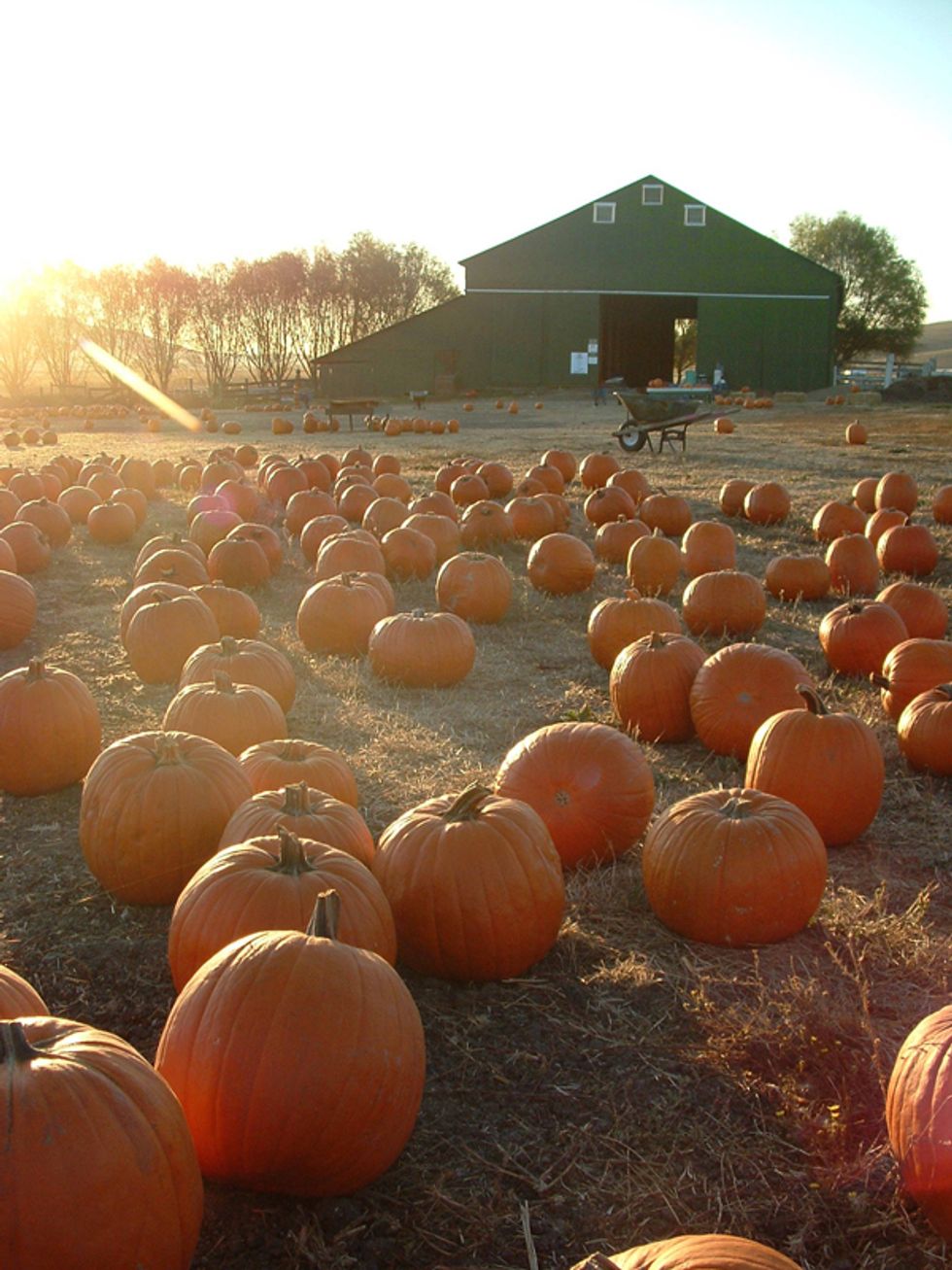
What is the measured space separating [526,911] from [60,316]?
4591cm

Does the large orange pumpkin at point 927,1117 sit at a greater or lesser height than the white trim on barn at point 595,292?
lesser

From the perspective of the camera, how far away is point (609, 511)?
10.5 meters

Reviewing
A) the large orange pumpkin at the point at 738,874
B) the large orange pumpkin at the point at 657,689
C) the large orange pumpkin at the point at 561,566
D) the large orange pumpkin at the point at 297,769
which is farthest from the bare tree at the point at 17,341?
the large orange pumpkin at the point at 738,874

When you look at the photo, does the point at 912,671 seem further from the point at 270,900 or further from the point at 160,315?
the point at 160,315

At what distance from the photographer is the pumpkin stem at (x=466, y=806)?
318 cm

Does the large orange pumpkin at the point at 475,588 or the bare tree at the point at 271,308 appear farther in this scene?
the bare tree at the point at 271,308

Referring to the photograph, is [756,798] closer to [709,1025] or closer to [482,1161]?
[709,1025]

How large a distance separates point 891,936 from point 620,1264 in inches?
76.6

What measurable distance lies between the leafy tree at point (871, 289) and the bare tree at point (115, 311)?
37380mm

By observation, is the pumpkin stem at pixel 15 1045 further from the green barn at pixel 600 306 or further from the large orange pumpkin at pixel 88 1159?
the green barn at pixel 600 306

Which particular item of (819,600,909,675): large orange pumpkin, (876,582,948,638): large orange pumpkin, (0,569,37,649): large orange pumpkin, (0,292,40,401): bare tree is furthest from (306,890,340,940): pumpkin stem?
(0,292,40,401): bare tree

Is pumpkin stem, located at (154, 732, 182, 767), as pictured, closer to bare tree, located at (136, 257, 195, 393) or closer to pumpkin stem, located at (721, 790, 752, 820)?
pumpkin stem, located at (721, 790, 752, 820)

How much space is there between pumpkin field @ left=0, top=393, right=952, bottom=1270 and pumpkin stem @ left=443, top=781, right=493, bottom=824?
0.04ft

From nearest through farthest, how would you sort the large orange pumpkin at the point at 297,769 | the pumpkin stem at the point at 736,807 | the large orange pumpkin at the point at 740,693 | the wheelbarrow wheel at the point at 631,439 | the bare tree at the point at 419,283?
the pumpkin stem at the point at 736,807 < the large orange pumpkin at the point at 297,769 < the large orange pumpkin at the point at 740,693 < the wheelbarrow wheel at the point at 631,439 < the bare tree at the point at 419,283
